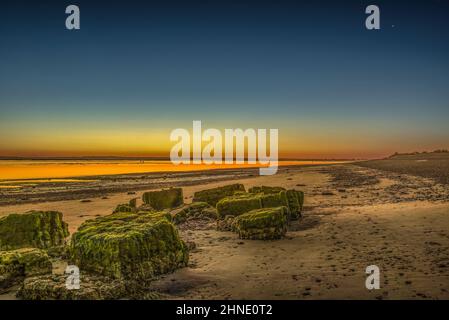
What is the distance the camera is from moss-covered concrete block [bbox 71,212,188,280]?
648 cm

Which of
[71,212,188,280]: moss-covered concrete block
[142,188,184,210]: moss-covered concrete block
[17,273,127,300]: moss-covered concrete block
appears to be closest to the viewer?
[17,273,127,300]: moss-covered concrete block

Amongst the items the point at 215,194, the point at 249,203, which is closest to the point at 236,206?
the point at 249,203

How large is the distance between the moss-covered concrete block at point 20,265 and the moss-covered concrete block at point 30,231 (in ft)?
7.57

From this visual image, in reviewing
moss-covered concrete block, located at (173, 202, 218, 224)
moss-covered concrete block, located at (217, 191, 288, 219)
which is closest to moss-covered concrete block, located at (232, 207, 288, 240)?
moss-covered concrete block, located at (217, 191, 288, 219)

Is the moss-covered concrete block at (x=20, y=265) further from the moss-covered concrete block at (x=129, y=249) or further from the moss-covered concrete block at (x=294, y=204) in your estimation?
the moss-covered concrete block at (x=294, y=204)

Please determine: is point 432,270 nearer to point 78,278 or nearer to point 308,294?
point 308,294

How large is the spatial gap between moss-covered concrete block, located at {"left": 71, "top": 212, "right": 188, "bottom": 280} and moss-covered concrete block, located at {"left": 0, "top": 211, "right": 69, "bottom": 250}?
257 cm

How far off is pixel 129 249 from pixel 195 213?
23.1 ft

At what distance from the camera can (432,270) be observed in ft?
20.6

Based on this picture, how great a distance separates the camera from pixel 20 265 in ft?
22.2

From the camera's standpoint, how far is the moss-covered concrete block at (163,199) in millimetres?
16516

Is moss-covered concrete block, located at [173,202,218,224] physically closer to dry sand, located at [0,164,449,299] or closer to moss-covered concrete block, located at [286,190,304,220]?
dry sand, located at [0,164,449,299]
